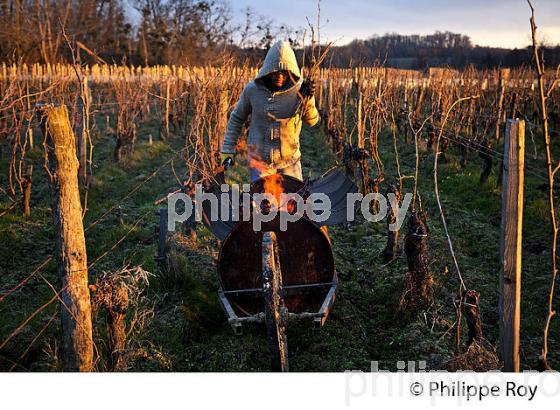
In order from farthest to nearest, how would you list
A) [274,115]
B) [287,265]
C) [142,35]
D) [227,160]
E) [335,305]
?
[142,35] → [274,115] → [227,160] → [335,305] → [287,265]

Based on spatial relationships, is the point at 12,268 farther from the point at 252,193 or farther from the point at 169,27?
the point at 169,27

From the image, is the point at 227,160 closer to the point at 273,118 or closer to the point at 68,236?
the point at 273,118

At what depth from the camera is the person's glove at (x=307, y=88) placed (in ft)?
14.4

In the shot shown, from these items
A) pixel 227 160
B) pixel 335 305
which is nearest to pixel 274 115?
pixel 227 160

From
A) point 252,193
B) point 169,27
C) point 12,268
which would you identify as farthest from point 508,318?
point 169,27

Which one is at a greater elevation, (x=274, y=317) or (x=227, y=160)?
(x=227, y=160)

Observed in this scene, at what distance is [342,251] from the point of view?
577 cm

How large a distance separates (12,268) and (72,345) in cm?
277

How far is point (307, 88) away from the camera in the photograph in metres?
4.46

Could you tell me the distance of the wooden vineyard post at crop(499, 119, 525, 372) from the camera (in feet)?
8.70

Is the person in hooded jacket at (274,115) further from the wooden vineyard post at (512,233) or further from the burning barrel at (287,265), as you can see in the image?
the wooden vineyard post at (512,233)

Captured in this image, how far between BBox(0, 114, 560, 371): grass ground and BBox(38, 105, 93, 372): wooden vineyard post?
1.16ft

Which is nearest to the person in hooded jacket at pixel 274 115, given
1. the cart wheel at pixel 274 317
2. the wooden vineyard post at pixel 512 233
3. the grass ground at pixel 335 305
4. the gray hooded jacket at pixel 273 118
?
the gray hooded jacket at pixel 273 118

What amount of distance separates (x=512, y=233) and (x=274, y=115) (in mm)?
2521
